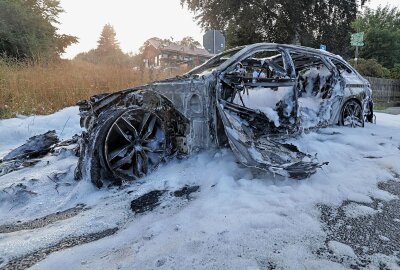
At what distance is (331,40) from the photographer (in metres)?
20.1

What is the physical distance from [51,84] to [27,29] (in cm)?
936

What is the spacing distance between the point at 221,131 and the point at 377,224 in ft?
6.13

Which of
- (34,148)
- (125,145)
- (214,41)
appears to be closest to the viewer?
(125,145)

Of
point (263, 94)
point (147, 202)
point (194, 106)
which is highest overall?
point (263, 94)

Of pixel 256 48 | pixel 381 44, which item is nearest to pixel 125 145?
pixel 256 48

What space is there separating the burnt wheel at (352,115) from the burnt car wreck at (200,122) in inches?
55.8

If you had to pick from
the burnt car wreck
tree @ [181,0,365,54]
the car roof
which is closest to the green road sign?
tree @ [181,0,365,54]

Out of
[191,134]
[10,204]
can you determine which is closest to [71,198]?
[10,204]

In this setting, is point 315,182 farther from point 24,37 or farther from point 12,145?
point 24,37

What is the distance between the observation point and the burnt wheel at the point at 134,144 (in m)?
3.54

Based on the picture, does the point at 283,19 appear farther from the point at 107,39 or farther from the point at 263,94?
the point at 107,39

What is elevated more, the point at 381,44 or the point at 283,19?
the point at 283,19

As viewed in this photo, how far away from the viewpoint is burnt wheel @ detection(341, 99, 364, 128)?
5.82 metres

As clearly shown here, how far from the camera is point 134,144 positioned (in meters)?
3.69
